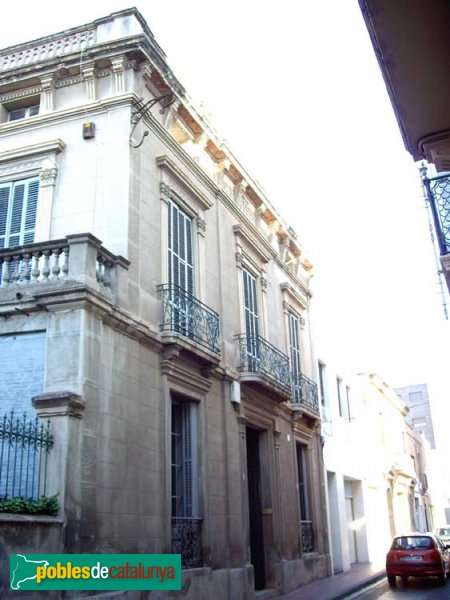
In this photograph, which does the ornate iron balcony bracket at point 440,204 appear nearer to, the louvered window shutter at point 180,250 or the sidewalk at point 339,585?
the louvered window shutter at point 180,250

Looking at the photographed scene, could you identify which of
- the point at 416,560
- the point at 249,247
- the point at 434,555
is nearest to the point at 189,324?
the point at 249,247

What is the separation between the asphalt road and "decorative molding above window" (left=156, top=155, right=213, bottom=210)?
9.36 m

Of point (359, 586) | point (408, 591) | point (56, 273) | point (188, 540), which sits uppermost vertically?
point (56, 273)

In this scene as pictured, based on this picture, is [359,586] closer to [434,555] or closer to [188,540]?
[434,555]

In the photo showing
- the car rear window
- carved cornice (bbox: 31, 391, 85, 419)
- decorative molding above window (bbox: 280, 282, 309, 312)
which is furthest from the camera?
decorative molding above window (bbox: 280, 282, 309, 312)

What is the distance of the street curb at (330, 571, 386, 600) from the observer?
14.8 m

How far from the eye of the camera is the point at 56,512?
862 cm

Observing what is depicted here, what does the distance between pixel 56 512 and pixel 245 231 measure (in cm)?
994

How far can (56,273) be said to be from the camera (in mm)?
10258

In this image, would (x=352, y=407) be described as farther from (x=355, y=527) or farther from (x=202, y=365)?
(x=202, y=365)

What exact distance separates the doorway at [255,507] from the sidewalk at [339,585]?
80 cm

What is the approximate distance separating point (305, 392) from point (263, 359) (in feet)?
12.0

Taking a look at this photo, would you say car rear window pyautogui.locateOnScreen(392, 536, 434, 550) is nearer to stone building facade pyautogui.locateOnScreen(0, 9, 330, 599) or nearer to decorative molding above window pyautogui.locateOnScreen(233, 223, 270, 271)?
stone building facade pyautogui.locateOnScreen(0, 9, 330, 599)

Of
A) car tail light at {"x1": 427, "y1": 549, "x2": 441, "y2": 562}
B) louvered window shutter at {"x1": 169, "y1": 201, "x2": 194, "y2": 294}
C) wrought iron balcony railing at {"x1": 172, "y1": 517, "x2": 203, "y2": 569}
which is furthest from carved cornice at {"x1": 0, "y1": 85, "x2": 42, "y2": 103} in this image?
car tail light at {"x1": 427, "y1": 549, "x2": 441, "y2": 562}
